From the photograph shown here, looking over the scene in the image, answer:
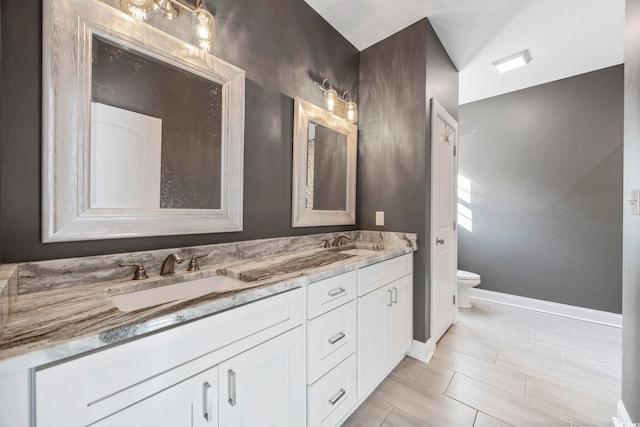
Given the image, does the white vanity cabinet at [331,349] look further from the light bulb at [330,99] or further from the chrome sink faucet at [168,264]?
the light bulb at [330,99]

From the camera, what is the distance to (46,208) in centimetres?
87

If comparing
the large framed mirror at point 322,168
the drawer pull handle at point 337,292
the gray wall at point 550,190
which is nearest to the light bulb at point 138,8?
the large framed mirror at point 322,168

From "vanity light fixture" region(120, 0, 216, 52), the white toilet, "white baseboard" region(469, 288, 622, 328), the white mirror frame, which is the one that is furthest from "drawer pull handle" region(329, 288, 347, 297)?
"white baseboard" region(469, 288, 622, 328)

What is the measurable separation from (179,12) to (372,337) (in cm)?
197

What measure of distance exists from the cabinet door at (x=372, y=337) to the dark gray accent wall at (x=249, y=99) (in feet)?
2.20

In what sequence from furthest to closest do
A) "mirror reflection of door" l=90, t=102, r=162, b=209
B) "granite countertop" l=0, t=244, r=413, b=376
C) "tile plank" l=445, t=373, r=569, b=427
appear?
1. "tile plank" l=445, t=373, r=569, b=427
2. "mirror reflection of door" l=90, t=102, r=162, b=209
3. "granite countertop" l=0, t=244, r=413, b=376

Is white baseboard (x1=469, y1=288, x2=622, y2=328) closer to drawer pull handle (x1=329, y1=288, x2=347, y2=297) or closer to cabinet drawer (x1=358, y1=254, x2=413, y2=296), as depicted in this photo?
cabinet drawer (x1=358, y1=254, x2=413, y2=296)

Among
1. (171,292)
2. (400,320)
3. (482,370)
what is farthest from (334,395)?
(482,370)

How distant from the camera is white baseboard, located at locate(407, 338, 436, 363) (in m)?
1.95

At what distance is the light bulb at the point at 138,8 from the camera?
3.34ft

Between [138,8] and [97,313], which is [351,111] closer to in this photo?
[138,8]

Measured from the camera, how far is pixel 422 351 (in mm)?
1960

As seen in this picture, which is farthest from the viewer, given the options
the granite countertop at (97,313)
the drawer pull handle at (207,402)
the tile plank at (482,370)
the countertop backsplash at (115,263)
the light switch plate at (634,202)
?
the tile plank at (482,370)

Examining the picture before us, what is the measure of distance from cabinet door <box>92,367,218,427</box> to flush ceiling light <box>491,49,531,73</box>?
135 inches
